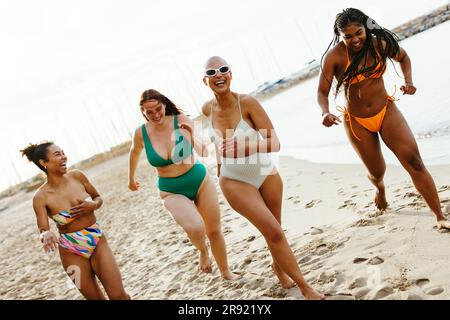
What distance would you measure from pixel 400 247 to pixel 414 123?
6.96 m

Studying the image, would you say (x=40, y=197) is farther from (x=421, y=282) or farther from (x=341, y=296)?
(x=421, y=282)

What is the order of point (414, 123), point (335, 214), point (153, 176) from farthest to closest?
point (153, 176) < point (414, 123) < point (335, 214)

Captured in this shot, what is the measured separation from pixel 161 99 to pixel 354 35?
6.54ft

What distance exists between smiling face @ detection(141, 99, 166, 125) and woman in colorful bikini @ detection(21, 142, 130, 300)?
35.2 inches

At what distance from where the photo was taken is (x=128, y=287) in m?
5.65

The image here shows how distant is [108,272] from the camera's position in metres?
3.77

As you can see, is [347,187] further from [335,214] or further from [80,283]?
[80,283]

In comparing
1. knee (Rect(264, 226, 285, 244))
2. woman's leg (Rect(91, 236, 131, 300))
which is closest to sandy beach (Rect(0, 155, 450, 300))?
knee (Rect(264, 226, 285, 244))

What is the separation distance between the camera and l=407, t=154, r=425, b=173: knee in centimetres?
380

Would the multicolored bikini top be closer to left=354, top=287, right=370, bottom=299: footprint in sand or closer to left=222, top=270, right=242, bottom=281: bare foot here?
left=222, top=270, right=242, bottom=281: bare foot

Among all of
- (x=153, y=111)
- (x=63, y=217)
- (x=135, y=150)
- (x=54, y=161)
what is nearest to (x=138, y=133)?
(x=135, y=150)

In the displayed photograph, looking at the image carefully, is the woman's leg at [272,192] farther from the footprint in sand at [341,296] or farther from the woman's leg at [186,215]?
the woman's leg at [186,215]

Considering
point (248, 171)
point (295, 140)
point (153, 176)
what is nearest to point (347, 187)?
point (248, 171)

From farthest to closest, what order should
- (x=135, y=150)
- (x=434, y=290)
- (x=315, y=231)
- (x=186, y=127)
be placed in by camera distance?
1. (x=315, y=231)
2. (x=135, y=150)
3. (x=186, y=127)
4. (x=434, y=290)
